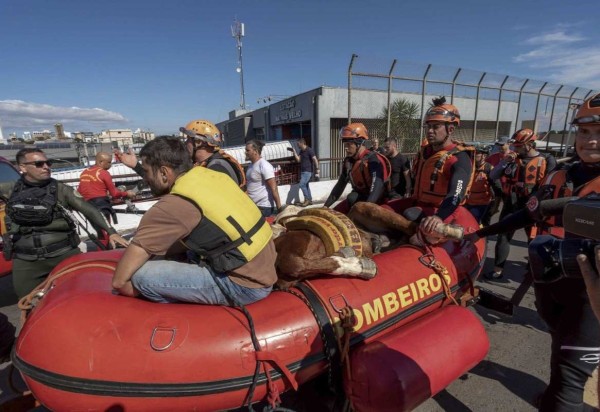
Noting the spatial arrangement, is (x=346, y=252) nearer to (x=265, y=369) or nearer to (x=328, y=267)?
(x=328, y=267)

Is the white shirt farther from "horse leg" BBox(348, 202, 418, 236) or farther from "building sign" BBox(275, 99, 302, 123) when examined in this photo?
"building sign" BBox(275, 99, 302, 123)

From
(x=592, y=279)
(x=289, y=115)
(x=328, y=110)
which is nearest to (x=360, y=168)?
(x=592, y=279)

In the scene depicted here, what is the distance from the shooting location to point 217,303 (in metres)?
1.93

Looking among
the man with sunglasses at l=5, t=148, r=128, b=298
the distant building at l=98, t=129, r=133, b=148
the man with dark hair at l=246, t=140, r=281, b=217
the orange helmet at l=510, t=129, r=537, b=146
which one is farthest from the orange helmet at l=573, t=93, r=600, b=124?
the distant building at l=98, t=129, r=133, b=148

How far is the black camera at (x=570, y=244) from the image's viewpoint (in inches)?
38.7

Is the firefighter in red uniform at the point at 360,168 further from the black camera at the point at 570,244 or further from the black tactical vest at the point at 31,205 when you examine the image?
the black tactical vest at the point at 31,205

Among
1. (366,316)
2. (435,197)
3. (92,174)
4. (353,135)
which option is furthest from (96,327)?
(92,174)

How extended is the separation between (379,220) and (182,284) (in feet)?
6.51

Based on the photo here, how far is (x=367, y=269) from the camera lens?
7.23 feet

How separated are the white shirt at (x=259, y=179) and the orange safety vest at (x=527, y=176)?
138 inches

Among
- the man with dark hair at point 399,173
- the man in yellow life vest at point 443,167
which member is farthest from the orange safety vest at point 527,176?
the man with dark hair at point 399,173

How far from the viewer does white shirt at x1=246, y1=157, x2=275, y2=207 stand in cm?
505

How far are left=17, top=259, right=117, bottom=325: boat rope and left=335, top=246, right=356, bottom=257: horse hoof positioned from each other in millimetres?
1632

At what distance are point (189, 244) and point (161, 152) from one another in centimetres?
55
